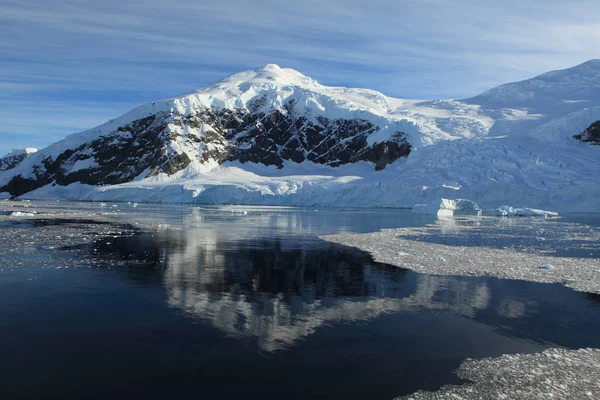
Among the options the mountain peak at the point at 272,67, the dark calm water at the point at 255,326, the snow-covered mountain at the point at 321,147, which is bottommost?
the dark calm water at the point at 255,326

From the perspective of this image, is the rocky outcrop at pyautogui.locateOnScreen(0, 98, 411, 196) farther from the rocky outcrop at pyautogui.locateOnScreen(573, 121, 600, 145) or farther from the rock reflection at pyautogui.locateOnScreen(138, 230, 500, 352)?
the rock reflection at pyautogui.locateOnScreen(138, 230, 500, 352)

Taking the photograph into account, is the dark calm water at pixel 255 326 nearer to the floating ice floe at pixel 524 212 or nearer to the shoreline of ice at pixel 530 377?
the shoreline of ice at pixel 530 377

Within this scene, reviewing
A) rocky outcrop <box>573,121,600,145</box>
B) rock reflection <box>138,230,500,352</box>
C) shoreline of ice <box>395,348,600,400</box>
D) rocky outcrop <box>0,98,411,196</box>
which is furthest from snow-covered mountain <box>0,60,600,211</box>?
shoreline of ice <box>395,348,600,400</box>

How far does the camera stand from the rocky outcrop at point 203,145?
123m

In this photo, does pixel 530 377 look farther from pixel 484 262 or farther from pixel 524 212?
pixel 524 212

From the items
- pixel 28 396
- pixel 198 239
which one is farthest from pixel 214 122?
pixel 28 396

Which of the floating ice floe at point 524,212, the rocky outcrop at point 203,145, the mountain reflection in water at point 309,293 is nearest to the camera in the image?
the mountain reflection in water at point 309,293

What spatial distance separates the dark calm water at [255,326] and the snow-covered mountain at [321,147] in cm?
6313

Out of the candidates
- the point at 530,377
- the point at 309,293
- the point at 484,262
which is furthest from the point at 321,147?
the point at 530,377

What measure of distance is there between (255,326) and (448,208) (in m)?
59.7

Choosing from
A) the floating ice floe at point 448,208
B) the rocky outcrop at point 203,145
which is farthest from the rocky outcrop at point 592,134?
the rocky outcrop at point 203,145

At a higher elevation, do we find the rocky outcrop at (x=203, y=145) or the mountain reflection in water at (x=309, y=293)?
the rocky outcrop at (x=203, y=145)

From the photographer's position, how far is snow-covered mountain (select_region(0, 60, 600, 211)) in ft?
277

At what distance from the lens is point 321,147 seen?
429ft
